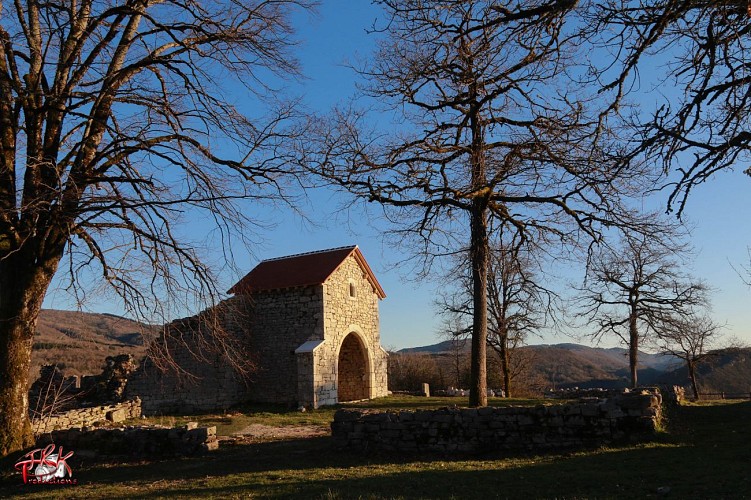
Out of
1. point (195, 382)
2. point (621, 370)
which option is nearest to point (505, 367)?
point (195, 382)

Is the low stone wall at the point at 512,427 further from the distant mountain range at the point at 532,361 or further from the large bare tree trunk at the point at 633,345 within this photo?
the distant mountain range at the point at 532,361

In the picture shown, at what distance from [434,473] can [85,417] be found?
1294 centimetres

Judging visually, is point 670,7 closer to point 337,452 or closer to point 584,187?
point 584,187

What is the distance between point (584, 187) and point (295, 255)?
52.2 ft

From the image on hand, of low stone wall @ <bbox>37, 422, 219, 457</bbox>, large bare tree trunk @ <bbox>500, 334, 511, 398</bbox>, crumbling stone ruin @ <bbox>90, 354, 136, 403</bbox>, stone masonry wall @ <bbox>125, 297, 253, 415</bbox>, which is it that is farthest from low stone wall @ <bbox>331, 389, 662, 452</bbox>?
crumbling stone ruin @ <bbox>90, 354, 136, 403</bbox>

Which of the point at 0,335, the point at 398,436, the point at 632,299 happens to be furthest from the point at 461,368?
the point at 0,335

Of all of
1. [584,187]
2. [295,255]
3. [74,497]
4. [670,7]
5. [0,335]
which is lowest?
[74,497]

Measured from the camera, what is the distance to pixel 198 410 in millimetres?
22781

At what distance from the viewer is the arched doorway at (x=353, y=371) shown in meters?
24.9

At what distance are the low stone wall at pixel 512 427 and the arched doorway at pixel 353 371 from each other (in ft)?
45.2

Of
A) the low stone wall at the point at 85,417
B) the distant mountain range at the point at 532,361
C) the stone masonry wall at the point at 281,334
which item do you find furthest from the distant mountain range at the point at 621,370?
the low stone wall at the point at 85,417

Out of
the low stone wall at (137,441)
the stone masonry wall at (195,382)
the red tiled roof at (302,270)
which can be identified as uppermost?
the red tiled roof at (302,270)

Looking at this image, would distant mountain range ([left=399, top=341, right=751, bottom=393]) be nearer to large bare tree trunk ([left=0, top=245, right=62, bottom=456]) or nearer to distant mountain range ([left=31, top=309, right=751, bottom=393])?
distant mountain range ([left=31, top=309, right=751, bottom=393])

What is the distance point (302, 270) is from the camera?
23906 mm
